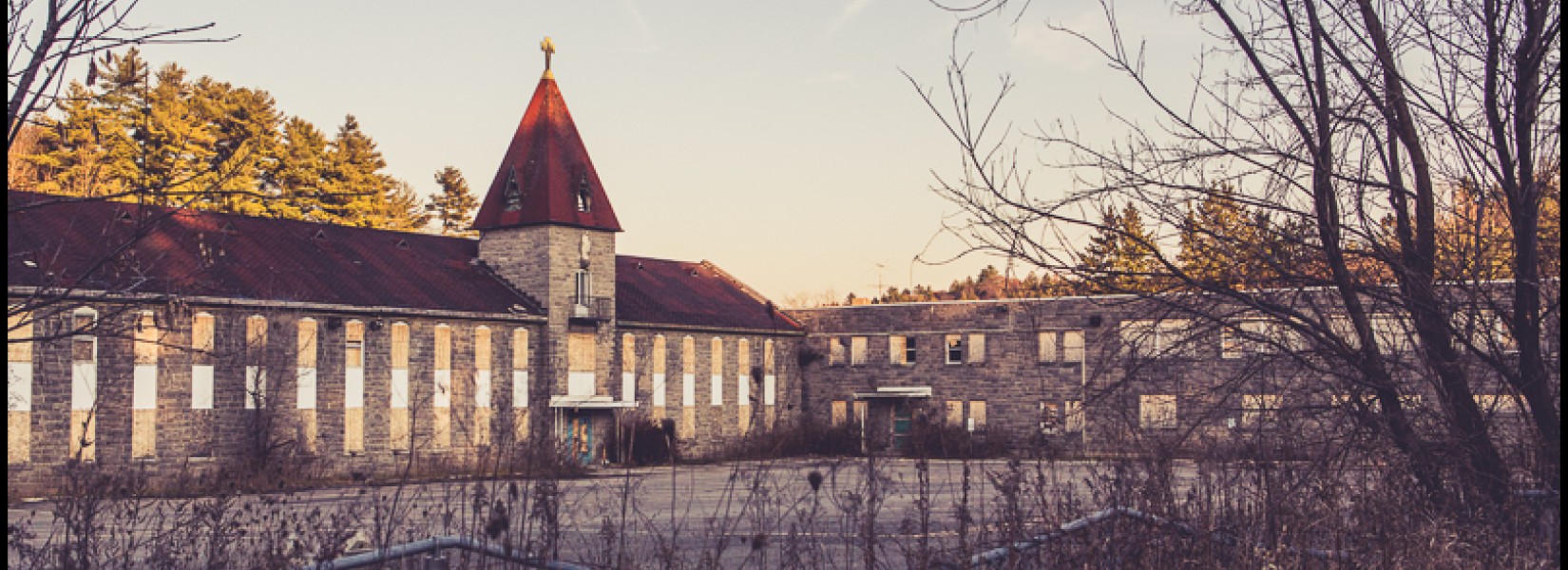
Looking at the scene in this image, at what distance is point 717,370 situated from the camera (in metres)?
53.5

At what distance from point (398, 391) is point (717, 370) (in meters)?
14.8

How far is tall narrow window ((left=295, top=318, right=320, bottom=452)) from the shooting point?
38438mm

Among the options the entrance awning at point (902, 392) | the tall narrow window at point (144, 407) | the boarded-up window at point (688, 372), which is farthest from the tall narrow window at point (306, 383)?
the entrance awning at point (902, 392)

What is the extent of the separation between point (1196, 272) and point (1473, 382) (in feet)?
5.91

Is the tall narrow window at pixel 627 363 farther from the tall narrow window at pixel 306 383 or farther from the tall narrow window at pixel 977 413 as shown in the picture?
the tall narrow window at pixel 977 413

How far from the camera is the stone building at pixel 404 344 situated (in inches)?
1336

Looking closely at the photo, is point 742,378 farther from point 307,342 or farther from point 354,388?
point 307,342

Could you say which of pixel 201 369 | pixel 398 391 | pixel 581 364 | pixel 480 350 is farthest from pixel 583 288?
pixel 201 369

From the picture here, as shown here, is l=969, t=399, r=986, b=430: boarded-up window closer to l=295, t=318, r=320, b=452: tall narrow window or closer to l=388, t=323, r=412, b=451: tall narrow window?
l=388, t=323, r=412, b=451: tall narrow window

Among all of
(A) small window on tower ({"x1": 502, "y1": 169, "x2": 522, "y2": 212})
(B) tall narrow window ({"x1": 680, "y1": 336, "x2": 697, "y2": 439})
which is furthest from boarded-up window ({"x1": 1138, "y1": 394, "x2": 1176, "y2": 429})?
(B) tall narrow window ({"x1": 680, "y1": 336, "x2": 697, "y2": 439})

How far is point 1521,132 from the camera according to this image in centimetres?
848

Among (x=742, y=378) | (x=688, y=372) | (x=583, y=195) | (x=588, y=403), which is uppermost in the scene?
(x=583, y=195)

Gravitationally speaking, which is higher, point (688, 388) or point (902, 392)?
point (688, 388)

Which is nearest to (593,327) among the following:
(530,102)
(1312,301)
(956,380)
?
(530,102)
